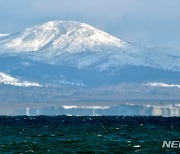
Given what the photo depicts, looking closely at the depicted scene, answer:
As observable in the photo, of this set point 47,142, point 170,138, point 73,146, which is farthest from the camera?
point 170,138

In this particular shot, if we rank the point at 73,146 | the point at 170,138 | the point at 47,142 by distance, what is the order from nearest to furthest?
the point at 73,146
the point at 47,142
the point at 170,138

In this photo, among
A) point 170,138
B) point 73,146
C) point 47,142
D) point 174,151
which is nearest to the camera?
point 174,151

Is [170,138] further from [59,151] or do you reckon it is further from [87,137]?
[59,151]

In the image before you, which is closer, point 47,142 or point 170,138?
point 47,142

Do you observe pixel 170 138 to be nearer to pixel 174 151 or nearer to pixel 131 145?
pixel 131 145

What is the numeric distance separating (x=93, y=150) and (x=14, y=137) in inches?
1386

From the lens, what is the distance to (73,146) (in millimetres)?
123062

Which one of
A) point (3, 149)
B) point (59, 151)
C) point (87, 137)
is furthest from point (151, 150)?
point (87, 137)

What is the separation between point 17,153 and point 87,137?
112 ft

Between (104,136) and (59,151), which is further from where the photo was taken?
(104,136)

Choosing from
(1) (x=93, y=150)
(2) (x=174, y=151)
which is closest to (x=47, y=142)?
(1) (x=93, y=150)

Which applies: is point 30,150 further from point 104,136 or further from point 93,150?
point 104,136

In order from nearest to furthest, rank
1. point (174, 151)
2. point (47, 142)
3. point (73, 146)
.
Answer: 1. point (174, 151)
2. point (73, 146)
3. point (47, 142)

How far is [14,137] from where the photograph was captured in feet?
485
